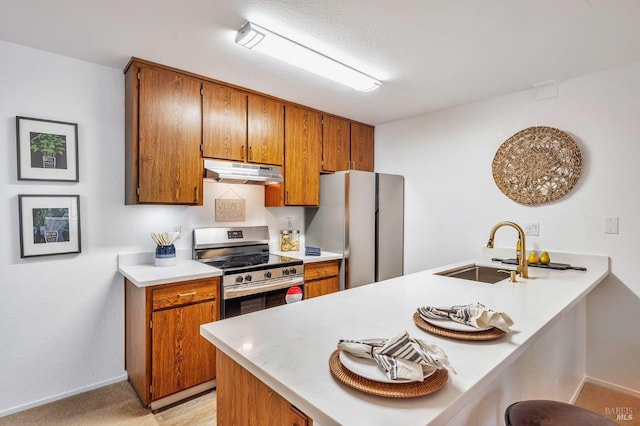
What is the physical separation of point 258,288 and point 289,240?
36.2 inches

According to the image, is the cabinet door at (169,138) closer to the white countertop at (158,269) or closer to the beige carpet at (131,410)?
the white countertop at (158,269)

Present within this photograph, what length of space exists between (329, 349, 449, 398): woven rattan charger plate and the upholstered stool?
1.76 ft

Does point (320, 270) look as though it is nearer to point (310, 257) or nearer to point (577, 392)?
point (310, 257)

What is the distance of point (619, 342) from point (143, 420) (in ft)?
11.0

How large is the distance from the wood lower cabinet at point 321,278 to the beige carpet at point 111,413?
1116mm

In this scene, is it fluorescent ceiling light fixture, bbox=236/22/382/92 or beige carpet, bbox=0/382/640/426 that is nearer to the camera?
fluorescent ceiling light fixture, bbox=236/22/382/92

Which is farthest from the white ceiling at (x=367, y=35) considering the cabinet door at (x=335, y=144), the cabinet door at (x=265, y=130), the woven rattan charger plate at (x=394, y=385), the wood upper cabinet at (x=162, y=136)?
the woven rattan charger plate at (x=394, y=385)

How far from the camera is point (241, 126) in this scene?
2.79 metres

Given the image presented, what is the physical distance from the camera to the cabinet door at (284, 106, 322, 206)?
3.12 m

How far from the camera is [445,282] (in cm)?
195

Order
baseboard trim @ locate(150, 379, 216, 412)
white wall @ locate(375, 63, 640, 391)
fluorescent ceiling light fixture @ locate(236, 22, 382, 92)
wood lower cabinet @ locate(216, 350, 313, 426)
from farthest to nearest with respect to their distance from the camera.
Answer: white wall @ locate(375, 63, 640, 391), baseboard trim @ locate(150, 379, 216, 412), fluorescent ceiling light fixture @ locate(236, 22, 382, 92), wood lower cabinet @ locate(216, 350, 313, 426)

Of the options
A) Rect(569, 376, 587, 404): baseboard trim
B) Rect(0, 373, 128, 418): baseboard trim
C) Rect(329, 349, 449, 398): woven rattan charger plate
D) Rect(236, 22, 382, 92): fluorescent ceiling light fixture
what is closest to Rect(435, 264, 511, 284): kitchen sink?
Rect(569, 376, 587, 404): baseboard trim

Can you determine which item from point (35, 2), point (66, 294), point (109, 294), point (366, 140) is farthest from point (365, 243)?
point (35, 2)

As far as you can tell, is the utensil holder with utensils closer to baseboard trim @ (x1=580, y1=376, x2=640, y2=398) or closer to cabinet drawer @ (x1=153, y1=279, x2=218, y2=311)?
cabinet drawer @ (x1=153, y1=279, x2=218, y2=311)
